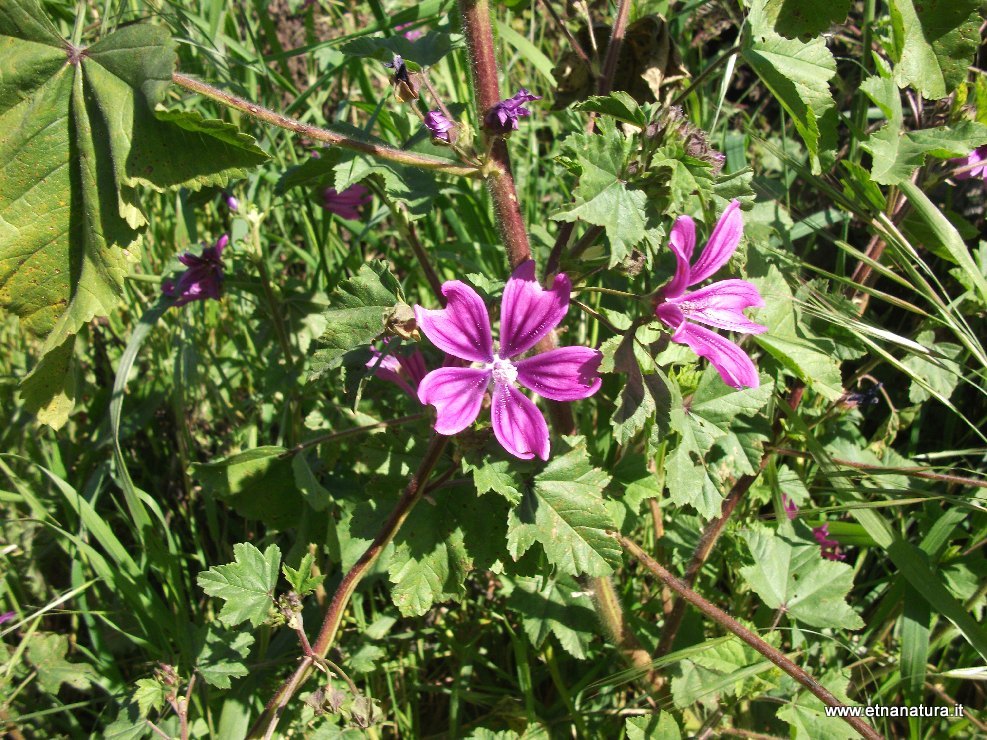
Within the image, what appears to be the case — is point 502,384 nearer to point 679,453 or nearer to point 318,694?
point 679,453

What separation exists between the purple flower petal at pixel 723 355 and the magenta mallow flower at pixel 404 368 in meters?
0.65

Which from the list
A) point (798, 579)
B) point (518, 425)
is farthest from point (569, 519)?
point (798, 579)

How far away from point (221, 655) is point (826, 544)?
1767mm

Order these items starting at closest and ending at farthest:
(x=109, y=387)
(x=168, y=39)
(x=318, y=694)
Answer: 1. (x=168, y=39)
2. (x=318, y=694)
3. (x=109, y=387)

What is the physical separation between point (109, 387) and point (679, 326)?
2.17 metres

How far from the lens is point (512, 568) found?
5.85ft

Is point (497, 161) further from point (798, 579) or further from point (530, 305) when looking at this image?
point (798, 579)

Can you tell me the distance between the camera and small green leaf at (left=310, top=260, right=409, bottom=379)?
5.42 ft

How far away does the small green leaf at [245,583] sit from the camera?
5.58ft

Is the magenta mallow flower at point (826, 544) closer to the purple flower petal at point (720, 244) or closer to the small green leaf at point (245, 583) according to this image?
the purple flower petal at point (720, 244)

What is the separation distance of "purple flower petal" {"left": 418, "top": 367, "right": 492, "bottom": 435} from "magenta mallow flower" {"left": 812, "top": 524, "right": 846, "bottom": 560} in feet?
4.13

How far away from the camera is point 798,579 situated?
6.93 feet

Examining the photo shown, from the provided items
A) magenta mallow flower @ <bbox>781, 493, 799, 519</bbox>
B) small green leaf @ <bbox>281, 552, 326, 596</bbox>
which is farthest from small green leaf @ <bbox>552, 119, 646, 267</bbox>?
magenta mallow flower @ <bbox>781, 493, 799, 519</bbox>

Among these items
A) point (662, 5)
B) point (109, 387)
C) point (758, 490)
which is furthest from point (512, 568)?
point (109, 387)
